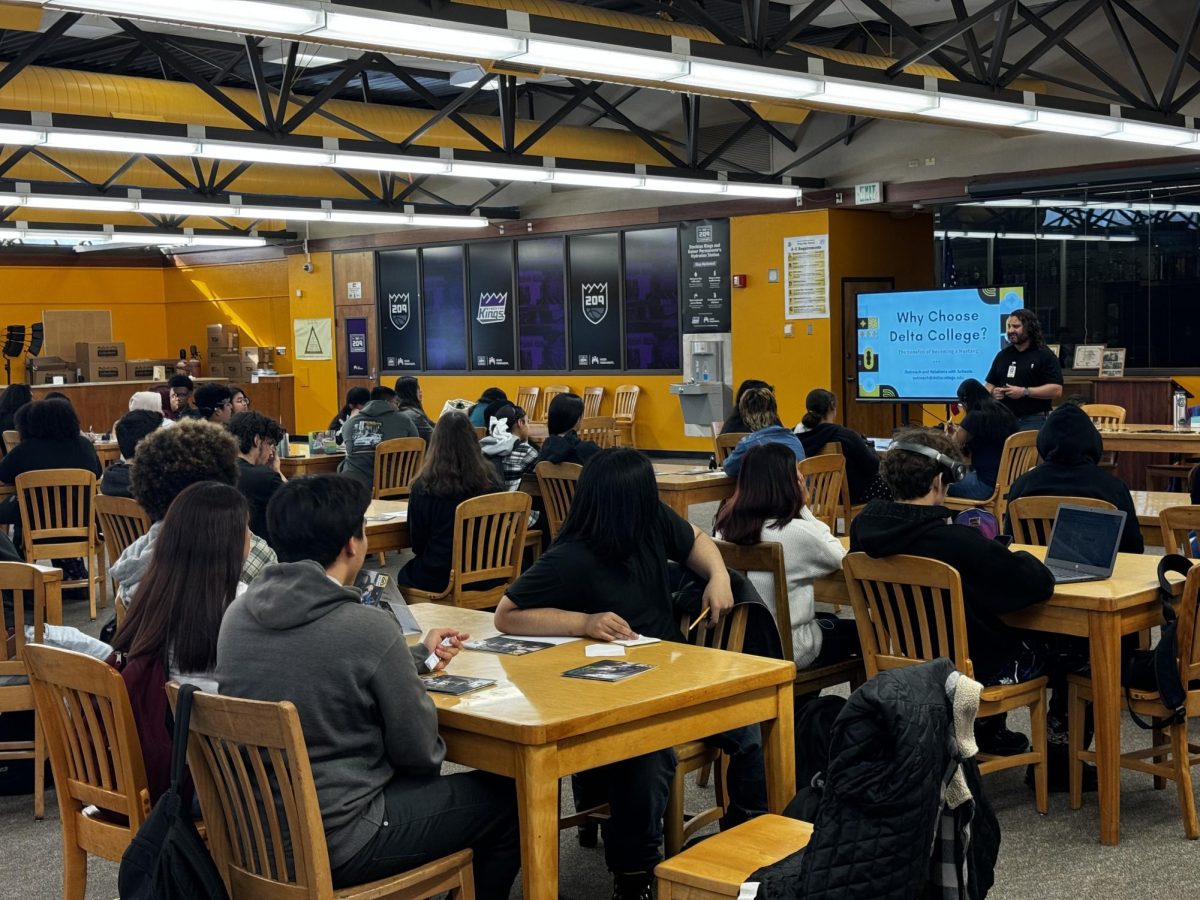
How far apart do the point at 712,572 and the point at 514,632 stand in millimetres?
561

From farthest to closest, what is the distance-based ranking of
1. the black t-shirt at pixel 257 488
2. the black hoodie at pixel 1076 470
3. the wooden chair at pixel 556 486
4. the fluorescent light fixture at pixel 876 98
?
the fluorescent light fixture at pixel 876 98
the wooden chair at pixel 556 486
the black t-shirt at pixel 257 488
the black hoodie at pixel 1076 470

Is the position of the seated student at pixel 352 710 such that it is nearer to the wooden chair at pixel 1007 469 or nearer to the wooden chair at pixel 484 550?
the wooden chair at pixel 484 550

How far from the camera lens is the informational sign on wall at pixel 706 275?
15.4 meters

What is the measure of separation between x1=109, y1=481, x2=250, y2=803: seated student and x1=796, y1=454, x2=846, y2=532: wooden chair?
4.71 metres

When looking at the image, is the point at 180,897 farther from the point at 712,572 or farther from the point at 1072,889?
the point at 1072,889

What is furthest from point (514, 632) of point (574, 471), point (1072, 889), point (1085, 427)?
point (574, 471)

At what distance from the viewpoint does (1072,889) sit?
3488 millimetres

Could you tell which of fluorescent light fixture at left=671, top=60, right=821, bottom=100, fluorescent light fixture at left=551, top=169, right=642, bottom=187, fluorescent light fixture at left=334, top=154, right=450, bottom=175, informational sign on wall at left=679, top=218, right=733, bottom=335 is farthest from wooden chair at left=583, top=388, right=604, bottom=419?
fluorescent light fixture at left=671, top=60, right=821, bottom=100

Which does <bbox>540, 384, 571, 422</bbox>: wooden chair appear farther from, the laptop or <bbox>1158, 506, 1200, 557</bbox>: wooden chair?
the laptop

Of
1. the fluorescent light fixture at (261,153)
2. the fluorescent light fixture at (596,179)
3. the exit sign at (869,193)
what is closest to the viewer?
the fluorescent light fixture at (261,153)

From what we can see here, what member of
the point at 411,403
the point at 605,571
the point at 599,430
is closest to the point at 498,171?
the point at 599,430

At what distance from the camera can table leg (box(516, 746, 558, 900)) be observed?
2617 millimetres

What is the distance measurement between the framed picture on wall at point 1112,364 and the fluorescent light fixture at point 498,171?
16.7ft

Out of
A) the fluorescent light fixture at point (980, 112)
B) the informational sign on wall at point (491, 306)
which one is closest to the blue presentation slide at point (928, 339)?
the fluorescent light fixture at point (980, 112)
